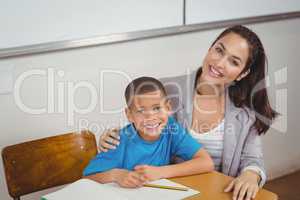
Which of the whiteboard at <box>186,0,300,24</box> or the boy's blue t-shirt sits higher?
the whiteboard at <box>186,0,300,24</box>

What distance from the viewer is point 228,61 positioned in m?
1.49

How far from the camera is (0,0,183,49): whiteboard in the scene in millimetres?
1657

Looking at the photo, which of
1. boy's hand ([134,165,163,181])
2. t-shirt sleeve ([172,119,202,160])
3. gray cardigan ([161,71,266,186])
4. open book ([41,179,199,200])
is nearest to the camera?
open book ([41,179,199,200])

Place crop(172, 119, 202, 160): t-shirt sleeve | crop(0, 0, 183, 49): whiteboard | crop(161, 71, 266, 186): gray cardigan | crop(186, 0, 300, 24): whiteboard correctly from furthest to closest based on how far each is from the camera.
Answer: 1. crop(186, 0, 300, 24): whiteboard
2. crop(0, 0, 183, 49): whiteboard
3. crop(161, 71, 266, 186): gray cardigan
4. crop(172, 119, 202, 160): t-shirt sleeve

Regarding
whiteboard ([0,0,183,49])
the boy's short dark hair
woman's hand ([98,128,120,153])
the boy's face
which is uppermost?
whiteboard ([0,0,183,49])

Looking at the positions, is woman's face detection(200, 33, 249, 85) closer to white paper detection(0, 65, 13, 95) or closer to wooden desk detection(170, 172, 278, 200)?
wooden desk detection(170, 172, 278, 200)

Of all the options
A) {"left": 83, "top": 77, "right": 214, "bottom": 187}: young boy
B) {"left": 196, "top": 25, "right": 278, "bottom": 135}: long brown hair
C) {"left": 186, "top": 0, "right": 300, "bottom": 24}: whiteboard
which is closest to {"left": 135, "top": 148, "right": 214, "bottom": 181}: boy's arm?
{"left": 83, "top": 77, "right": 214, "bottom": 187}: young boy

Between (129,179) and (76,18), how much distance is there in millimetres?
723

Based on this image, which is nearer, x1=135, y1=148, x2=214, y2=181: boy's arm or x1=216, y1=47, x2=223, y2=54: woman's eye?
x1=135, y1=148, x2=214, y2=181: boy's arm

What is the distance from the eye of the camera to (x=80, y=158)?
62.7 inches

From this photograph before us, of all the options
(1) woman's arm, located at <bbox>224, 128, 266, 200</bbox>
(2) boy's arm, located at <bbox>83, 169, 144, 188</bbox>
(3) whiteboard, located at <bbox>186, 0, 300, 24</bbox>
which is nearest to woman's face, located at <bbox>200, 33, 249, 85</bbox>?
(1) woman's arm, located at <bbox>224, 128, 266, 200</bbox>

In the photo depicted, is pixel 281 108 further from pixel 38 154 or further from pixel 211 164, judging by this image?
pixel 38 154

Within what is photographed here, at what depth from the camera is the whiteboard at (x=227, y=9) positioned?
2.06m

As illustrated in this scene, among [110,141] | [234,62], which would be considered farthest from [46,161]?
[234,62]
